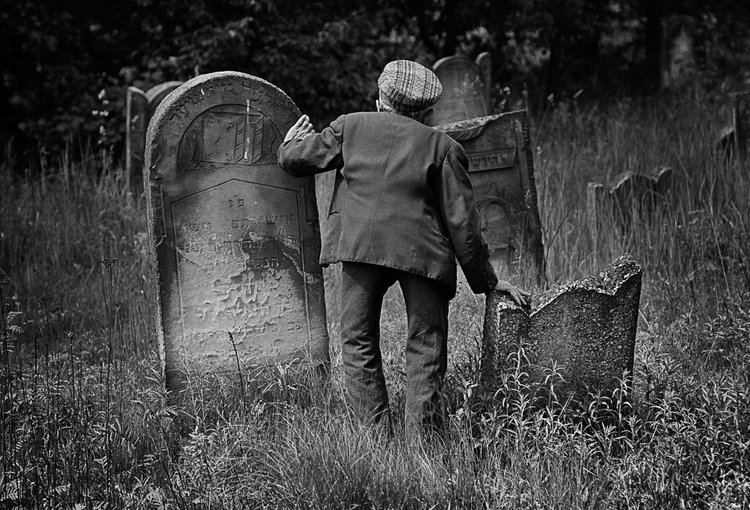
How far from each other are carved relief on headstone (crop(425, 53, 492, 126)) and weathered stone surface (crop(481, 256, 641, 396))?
5558mm

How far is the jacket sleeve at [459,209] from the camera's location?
3.97 m

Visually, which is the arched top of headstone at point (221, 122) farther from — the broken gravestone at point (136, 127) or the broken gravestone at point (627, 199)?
the broken gravestone at point (136, 127)

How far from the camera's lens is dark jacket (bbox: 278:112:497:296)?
3926mm

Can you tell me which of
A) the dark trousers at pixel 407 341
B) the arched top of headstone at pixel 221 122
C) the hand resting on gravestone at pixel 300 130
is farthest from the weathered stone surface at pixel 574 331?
the arched top of headstone at pixel 221 122

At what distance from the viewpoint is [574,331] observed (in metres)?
4.24

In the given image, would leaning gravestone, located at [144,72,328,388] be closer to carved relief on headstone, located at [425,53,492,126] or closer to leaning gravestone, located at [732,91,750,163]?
carved relief on headstone, located at [425,53,492,126]

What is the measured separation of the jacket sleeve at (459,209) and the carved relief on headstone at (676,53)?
400 inches

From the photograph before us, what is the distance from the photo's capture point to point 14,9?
11.8 metres

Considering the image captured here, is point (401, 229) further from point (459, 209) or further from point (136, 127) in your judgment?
point (136, 127)

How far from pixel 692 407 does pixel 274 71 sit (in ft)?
30.3

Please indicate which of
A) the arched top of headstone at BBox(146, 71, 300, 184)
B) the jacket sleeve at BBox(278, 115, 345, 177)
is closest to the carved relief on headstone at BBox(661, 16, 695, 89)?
the arched top of headstone at BBox(146, 71, 300, 184)

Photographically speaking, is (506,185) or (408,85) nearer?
(408,85)

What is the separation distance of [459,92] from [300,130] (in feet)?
18.9

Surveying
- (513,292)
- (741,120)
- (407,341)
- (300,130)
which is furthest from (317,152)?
(741,120)
